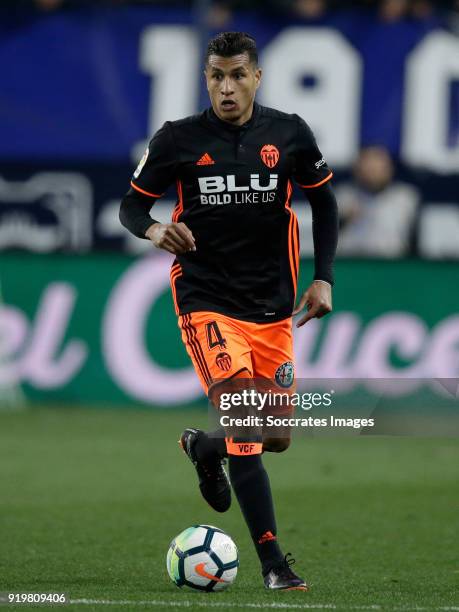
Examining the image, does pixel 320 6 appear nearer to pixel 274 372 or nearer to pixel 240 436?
pixel 274 372

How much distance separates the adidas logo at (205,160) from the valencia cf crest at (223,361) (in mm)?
853

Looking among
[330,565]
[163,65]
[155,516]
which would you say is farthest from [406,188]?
[330,565]

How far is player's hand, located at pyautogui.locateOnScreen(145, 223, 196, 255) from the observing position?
6.03 metres

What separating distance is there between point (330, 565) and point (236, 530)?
1334 millimetres

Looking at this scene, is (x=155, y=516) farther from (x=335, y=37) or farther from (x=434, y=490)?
(x=335, y=37)

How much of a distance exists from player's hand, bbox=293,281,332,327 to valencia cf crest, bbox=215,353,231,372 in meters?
0.39

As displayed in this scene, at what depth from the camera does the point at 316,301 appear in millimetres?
6418

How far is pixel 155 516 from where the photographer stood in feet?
28.0

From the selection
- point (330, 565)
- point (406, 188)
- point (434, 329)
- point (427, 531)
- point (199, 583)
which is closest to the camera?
point (199, 583)

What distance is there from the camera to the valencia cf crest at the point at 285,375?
646cm

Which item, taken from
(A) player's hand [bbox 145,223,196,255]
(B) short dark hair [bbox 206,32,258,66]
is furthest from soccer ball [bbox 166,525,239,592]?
(B) short dark hair [bbox 206,32,258,66]

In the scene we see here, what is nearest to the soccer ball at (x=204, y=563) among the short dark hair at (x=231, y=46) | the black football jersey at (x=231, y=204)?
the black football jersey at (x=231, y=204)

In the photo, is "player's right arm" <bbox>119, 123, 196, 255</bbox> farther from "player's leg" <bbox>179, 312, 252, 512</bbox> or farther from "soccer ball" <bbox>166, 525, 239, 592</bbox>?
"soccer ball" <bbox>166, 525, 239, 592</bbox>

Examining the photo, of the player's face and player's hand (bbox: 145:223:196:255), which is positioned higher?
the player's face
